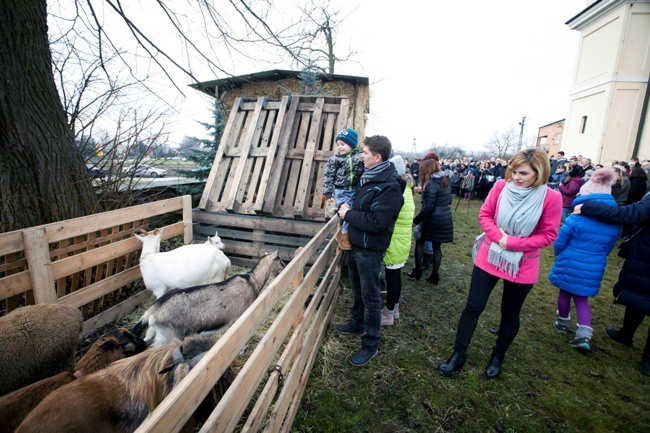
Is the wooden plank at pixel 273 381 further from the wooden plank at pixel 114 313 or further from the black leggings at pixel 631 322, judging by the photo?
the black leggings at pixel 631 322

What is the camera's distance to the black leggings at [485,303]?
8.68 ft

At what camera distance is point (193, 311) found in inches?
103

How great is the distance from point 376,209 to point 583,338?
3.11m

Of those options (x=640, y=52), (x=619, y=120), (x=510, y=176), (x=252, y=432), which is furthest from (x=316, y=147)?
(x=640, y=52)

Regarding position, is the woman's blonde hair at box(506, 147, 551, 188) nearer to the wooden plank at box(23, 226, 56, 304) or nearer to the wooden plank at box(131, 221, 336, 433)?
the wooden plank at box(131, 221, 336, 433)

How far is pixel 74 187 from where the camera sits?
12.5 ft

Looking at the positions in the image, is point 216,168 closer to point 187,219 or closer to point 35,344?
point 187,219

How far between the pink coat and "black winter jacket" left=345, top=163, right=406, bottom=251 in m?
0.86

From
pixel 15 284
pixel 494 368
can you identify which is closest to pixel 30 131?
pixel 15 284

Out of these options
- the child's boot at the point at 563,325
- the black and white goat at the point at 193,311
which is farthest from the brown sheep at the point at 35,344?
the child's boot at the point at 563,325

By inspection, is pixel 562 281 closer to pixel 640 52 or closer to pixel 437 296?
pixel 437 296

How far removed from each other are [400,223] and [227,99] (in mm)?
10489

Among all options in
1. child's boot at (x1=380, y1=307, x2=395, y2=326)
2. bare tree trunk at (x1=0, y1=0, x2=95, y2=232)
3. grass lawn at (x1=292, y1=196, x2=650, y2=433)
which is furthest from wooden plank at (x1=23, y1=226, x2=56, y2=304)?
child's boot at (x1=380, y1=307, x2=395, y2=326)

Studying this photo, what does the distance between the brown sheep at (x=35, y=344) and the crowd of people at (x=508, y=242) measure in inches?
93.0
